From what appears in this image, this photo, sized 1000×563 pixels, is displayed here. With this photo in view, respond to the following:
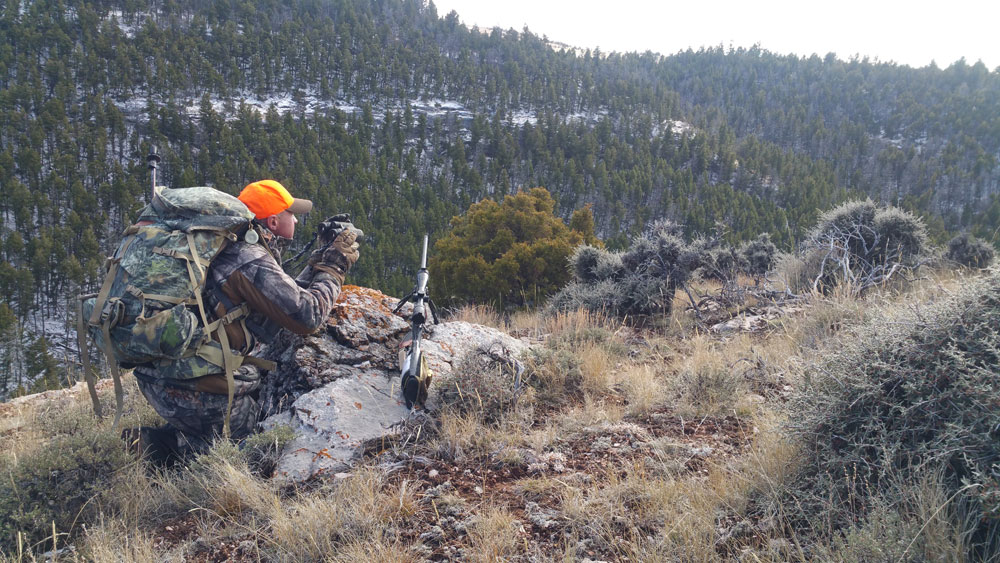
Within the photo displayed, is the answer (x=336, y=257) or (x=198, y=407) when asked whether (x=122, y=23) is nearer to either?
(x=336, y=257)

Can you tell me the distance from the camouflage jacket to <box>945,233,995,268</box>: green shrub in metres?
10.2

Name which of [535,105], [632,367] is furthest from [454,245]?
[535,105]

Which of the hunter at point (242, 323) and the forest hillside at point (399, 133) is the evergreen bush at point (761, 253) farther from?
the forest hillside at point (399, 133)

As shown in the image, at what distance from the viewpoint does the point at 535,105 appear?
105812mm

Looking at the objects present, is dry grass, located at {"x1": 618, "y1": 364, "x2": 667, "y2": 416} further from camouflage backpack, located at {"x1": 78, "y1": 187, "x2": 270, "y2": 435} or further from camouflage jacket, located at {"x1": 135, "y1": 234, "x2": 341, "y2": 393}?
camouflage backpack, located at {"x1": 78, "y1": 187, "x2": 270, "y2": 435}

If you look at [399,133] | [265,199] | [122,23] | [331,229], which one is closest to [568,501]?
[331,229]

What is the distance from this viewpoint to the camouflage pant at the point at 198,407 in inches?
128

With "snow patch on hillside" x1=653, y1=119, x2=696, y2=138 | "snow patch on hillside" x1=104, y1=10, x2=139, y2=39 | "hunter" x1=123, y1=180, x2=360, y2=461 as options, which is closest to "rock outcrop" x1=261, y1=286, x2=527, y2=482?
"hunter" x1=123, y1=180, x2=360, y2=461

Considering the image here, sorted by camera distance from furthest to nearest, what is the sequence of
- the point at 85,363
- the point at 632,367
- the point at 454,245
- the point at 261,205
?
the point at 454,245 < the point at 632,367 < the point at 261,205 < the point at 85,363

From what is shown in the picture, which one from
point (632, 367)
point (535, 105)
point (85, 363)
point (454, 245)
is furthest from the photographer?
point (535, 105)

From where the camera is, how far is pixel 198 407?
3.28 meters

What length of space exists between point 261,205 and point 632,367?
3.11m

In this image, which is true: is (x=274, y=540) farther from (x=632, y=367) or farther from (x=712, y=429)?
(x=632, y=367)

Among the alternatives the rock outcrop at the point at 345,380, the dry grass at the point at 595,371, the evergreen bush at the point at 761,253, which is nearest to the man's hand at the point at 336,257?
the rock outcrop at the point at 345,380
